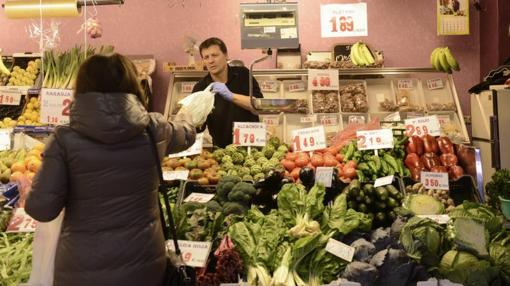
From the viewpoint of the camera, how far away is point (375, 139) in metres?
4.26

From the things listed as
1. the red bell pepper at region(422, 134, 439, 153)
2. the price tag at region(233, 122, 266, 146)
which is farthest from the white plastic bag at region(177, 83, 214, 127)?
the red bell pepper at region(422, 134, 439, 153)

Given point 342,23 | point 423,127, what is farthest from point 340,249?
point 342,23

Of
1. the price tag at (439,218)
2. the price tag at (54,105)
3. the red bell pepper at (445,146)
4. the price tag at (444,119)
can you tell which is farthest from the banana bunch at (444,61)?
the price tag at (54,105)

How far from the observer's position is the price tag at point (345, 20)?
17.4ft

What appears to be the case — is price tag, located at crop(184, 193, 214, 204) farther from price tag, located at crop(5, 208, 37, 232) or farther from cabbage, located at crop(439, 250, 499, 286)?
cabbage, located at crop(439, 250, 499, 286)

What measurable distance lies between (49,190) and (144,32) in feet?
18.8

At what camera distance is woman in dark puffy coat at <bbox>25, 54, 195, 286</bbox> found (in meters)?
2.30

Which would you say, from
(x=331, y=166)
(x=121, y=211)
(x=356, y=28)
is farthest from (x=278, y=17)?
(x=121, y=211)

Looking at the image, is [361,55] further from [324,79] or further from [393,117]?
[393,117]

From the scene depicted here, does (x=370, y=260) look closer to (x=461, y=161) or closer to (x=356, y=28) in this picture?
(x=461, y=161)

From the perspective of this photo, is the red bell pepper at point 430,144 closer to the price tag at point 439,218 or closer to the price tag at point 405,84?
the price tag at point 439,218

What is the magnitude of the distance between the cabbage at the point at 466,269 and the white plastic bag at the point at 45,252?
1985mm

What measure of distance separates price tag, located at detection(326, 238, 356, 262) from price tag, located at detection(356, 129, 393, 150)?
1.38 m

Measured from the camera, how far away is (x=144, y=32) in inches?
303
